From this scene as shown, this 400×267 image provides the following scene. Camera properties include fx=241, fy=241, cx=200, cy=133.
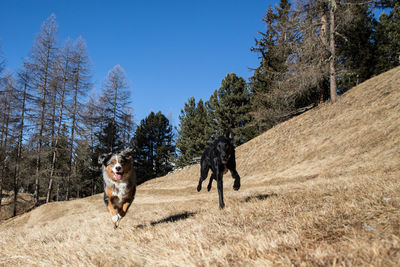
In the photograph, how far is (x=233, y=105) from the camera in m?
34.1

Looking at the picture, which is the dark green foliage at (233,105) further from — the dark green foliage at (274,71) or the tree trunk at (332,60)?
the tree trunk at (332,60)

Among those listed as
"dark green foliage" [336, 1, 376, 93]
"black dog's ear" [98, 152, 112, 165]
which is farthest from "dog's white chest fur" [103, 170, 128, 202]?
"dark green foliage" [336, 1, 376, 93]

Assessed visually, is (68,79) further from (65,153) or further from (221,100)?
(221,100)

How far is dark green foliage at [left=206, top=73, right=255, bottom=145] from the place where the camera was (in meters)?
33.4

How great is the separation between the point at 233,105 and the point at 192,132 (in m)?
10.6

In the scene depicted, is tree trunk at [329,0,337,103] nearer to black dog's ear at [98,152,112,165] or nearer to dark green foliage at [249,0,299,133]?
dark green foliage at [249,0,299,133]

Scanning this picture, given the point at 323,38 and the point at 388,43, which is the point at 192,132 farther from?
the point at 388,43

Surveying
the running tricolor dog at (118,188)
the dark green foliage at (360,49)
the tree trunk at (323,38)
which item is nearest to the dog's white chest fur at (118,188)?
the running tricolor dog at (118,188)

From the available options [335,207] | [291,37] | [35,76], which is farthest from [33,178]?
[291,37]

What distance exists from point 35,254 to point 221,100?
1297 inches

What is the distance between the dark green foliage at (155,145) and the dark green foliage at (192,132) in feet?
10.4

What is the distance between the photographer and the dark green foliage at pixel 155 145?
45.1 m

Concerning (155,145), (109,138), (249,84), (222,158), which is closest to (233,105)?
(249,84)

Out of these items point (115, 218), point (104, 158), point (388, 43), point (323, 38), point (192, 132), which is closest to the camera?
point (115, 218)
